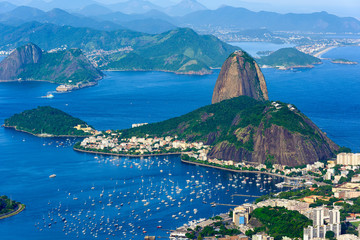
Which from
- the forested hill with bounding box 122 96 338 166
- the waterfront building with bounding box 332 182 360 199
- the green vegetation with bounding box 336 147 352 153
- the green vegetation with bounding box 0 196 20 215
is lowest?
the green vegetation with bounding box 0 196 20 215

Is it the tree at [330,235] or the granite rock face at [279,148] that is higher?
the granite rock face at [279,148]

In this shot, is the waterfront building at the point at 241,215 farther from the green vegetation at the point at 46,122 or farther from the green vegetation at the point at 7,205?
the green vegetation at the point at 46,122

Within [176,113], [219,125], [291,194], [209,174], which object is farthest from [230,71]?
[291,194]

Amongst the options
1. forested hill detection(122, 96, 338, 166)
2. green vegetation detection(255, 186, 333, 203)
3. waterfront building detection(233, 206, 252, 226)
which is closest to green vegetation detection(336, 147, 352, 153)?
forested hill detection(122, 96, 338, 166)

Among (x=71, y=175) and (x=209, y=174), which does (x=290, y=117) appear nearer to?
(x=209, y=174)

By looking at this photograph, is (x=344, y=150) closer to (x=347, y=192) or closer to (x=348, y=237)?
(x=347, y=192)

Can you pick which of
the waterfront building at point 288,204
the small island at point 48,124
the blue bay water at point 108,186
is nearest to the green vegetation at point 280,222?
the waterfront building at point 288,204

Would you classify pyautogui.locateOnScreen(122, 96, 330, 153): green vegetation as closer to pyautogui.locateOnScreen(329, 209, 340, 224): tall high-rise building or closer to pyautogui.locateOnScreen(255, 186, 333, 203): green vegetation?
pyautogui.locateOnScreen(255, 186, 333, 203): green vegetation
